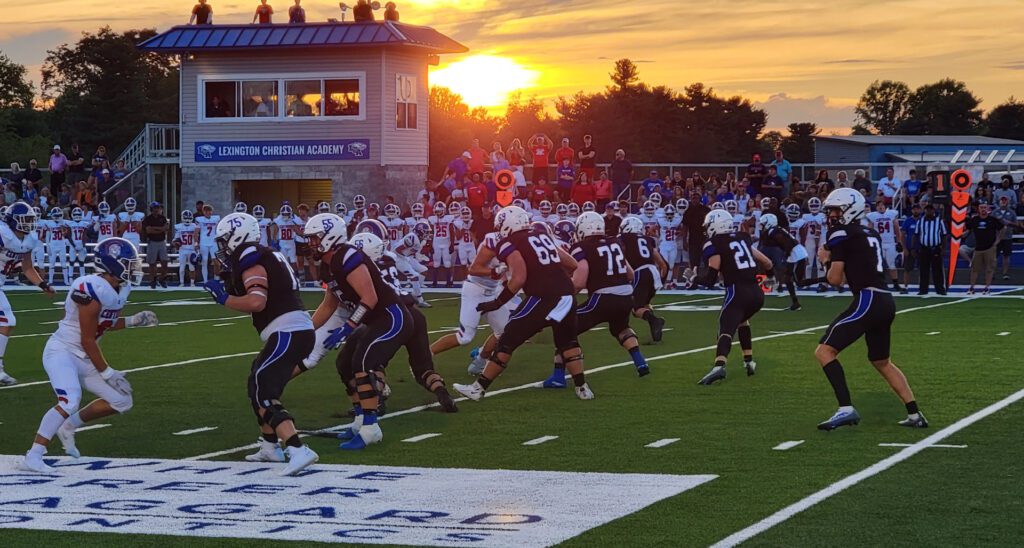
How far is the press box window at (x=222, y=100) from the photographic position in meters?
41.2

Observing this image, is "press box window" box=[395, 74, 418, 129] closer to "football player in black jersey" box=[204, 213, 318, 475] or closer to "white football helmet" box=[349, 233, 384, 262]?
"white football helmet" box=[349, 233, 384, 262]

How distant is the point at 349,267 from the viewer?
34.6 feet

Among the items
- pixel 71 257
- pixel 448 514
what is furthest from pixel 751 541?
pixel 71 257

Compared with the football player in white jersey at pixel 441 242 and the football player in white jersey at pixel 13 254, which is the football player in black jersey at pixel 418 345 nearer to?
the football player in white jersey at pixel 13 254

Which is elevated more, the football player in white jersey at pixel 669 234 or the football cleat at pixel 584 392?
the football player in white jersey at pixel 669 234

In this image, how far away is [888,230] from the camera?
95.9 ft

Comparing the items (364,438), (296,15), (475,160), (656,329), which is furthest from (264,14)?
(364,438)

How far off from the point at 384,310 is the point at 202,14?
32.4 metres

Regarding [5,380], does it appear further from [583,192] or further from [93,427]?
[583,192]

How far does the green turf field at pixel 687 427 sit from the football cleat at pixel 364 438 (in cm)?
12

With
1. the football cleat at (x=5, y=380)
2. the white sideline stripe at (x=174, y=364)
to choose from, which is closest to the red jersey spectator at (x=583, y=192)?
the white sideline stripe at (x=174, y=364)

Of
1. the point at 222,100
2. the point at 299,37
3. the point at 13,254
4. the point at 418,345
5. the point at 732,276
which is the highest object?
the point at 299,37

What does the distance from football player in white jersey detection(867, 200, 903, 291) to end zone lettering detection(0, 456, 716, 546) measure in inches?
827

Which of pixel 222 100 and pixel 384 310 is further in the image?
pixel 222 100
